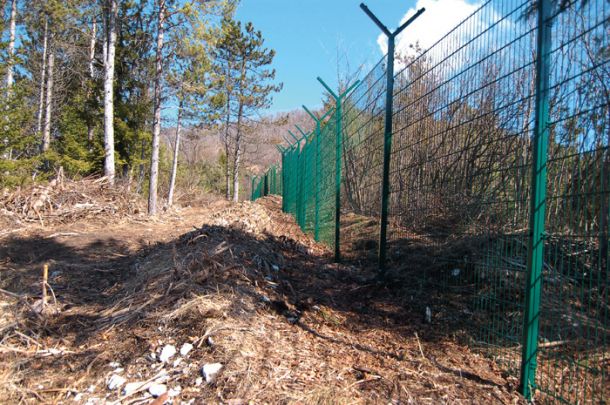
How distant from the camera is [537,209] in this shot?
1.92m

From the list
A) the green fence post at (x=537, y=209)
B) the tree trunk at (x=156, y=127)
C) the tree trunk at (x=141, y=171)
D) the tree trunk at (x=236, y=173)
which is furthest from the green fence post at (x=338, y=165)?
the tree trunk at (x=236, y=173)

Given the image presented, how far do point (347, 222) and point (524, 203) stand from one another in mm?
4012

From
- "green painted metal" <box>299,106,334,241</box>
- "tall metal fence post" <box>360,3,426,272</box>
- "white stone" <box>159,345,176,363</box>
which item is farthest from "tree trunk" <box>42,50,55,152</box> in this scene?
"white stone" <box>159,345,176,363</box>

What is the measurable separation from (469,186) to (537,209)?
0.71 m

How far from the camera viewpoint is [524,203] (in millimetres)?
2160

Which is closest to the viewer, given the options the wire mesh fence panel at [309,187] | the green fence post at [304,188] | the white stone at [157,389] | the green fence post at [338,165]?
the white stone at [157,389]

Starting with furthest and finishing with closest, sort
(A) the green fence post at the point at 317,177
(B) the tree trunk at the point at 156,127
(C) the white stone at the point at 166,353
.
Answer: (B) the tree trunk at the point at 156,127 < (A) the green fence post at the point at 317,177 < (C) the white stone at the point at 166,353

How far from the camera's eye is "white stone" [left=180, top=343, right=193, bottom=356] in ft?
7.72

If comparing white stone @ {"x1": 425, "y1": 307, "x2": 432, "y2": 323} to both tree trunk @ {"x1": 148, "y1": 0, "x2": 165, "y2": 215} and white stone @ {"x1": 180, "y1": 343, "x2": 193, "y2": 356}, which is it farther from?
tree trunk @ {"x1": 148, "y1": 0, "x2": 165, "y2": 215}

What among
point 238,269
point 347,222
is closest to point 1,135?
point 347,222

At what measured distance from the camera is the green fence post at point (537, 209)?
1914mm

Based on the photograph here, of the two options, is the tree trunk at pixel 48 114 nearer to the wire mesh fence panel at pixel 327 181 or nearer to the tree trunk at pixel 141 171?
the tree trunk at pixel 141 171

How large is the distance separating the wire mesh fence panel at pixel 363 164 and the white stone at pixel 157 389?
8.58ft

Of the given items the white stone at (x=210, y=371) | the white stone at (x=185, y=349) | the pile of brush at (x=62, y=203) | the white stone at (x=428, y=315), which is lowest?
the white stone at (x=210, y=371)
